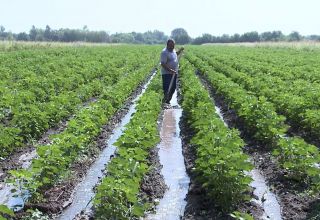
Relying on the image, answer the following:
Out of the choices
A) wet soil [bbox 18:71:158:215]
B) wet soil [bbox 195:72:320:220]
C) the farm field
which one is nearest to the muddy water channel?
the farm field

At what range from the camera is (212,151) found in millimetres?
6238

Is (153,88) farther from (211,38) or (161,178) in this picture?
(211,38)

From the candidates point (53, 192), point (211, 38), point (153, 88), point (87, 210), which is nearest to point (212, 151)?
point (87, 210)

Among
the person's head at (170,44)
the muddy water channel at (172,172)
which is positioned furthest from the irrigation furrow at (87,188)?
the person's head at (170,44)

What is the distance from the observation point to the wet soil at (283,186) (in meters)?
5.91

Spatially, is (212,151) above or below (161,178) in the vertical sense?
above

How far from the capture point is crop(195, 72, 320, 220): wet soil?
5906mm

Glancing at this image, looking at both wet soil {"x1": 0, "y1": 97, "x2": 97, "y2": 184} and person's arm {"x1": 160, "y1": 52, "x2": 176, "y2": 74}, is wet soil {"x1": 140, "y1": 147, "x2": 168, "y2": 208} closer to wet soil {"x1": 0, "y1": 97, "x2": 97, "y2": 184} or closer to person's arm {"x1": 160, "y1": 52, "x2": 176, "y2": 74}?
wet soil {"x1": 0, "y1": 97, "x2": 97, "y2": 184}

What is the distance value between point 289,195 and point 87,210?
2.82 m

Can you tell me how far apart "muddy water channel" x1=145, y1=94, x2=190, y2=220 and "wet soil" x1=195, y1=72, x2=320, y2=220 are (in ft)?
4.34

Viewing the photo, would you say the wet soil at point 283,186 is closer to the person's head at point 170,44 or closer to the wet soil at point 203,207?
the wet soil at point 203,207

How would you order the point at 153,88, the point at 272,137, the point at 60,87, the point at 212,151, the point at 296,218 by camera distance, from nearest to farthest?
1. the point at 296,218
2. the point at 212,151
3. the point at 272,137
4. the point at 153,88
5. the point at 60,87

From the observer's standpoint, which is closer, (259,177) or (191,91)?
(259,177)

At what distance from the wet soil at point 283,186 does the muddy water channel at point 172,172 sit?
132cm
